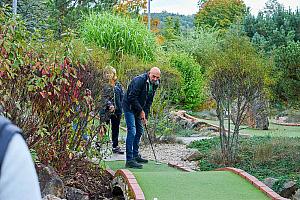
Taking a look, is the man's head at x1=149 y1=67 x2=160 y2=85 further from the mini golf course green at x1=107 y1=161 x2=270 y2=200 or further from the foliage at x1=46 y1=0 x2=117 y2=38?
the foliage at x1=46 y1=0 x2=117 y2=38

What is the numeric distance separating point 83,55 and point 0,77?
3.97 feet

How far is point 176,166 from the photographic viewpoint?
9.66 metres

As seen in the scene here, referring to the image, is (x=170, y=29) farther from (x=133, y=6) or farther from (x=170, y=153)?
(x=170, y=153)

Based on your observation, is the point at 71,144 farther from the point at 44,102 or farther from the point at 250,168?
the point at 250,168

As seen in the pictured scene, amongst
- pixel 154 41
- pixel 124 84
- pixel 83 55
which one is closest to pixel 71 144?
pixel 83 55

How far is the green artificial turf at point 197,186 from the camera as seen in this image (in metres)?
6.63

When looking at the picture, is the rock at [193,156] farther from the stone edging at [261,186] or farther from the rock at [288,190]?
the rock at [288,190]

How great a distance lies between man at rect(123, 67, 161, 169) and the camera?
872 cm

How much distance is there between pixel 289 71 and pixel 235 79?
150 cm

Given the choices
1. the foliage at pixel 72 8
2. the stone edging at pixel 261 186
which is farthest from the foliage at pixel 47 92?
the foliage at pixel 72 8

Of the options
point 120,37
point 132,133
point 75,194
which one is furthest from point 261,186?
point 120,37

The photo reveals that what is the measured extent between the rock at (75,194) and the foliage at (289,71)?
4397 millimetres

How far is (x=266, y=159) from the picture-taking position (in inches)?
386

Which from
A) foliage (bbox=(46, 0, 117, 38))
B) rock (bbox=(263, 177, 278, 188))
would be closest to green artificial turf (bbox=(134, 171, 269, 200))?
rock (bbox=(263, 177, 278, 188))
